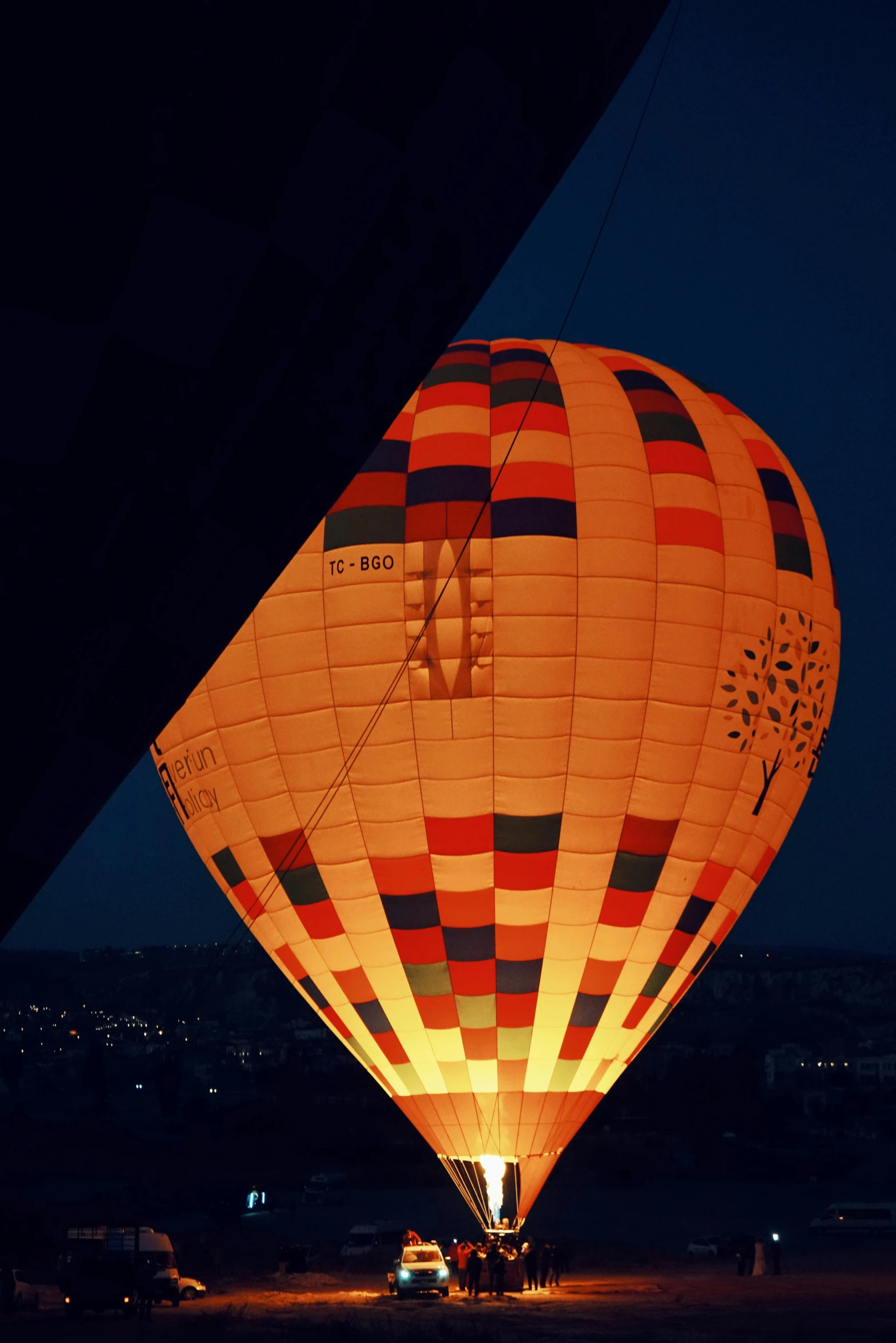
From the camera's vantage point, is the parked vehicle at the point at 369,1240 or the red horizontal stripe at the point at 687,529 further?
the parked vehicle at the point at 369,1240

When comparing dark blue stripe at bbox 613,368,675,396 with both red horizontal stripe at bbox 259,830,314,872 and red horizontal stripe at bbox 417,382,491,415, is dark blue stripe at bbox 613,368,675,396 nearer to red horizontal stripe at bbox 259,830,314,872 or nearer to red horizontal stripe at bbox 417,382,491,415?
red horizontal stripe at bbox 417,382,491,415

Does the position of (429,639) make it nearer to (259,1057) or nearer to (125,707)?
(125,707)

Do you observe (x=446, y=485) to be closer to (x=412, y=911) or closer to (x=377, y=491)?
(x=377, y=491)

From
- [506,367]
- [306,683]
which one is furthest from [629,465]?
[306,683]

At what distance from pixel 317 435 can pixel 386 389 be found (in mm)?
178

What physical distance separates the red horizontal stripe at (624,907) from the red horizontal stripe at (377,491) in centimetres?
402

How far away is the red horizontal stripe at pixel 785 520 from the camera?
49.3ft

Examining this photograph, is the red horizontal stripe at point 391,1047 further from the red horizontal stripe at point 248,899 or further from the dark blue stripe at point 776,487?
the dark blue stripe at point 776,487

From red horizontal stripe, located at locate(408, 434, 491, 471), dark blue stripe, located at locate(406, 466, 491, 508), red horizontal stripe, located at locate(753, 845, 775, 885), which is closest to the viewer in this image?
dark blue stripe, located at locate(406, 466, 491, 508)

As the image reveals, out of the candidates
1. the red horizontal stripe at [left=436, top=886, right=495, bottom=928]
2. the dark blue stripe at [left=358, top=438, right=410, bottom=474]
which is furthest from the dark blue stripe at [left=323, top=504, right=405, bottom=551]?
the red horizontal stripe at [left=436, top=886, right=495, bottom=928]

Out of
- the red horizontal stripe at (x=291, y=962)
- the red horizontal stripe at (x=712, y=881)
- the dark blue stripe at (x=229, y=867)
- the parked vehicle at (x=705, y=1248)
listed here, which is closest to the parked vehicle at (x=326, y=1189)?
the parked vehicle at (x=705, y=1248)

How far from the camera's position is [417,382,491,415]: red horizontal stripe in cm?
1428

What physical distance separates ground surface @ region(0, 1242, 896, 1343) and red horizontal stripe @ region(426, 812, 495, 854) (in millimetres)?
3942

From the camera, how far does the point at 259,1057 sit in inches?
3337
